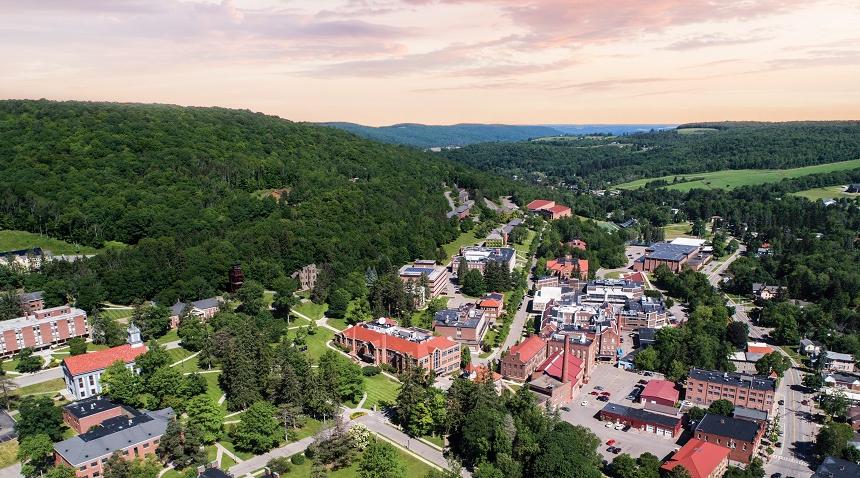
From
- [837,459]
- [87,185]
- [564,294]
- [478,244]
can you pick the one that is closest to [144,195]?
[87,185]

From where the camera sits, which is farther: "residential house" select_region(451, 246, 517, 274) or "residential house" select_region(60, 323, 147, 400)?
"residential house" select_region(451, 246, 517, 274)

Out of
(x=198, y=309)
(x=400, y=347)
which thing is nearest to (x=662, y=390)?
(x=400, y=347)

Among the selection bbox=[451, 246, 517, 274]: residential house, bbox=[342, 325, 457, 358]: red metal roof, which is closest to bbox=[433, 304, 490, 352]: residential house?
bbox=[342, 325, 457, 358]: red metal roof

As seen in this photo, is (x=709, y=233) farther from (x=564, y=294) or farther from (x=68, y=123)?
(x=68, y=123)

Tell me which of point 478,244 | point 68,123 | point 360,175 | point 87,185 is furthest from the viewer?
point 360,175

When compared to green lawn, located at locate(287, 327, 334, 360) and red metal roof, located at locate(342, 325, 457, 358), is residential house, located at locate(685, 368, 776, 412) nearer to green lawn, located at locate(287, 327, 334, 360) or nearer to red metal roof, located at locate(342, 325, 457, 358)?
red metal roof, located at locate(342, 325, 457, 358)
